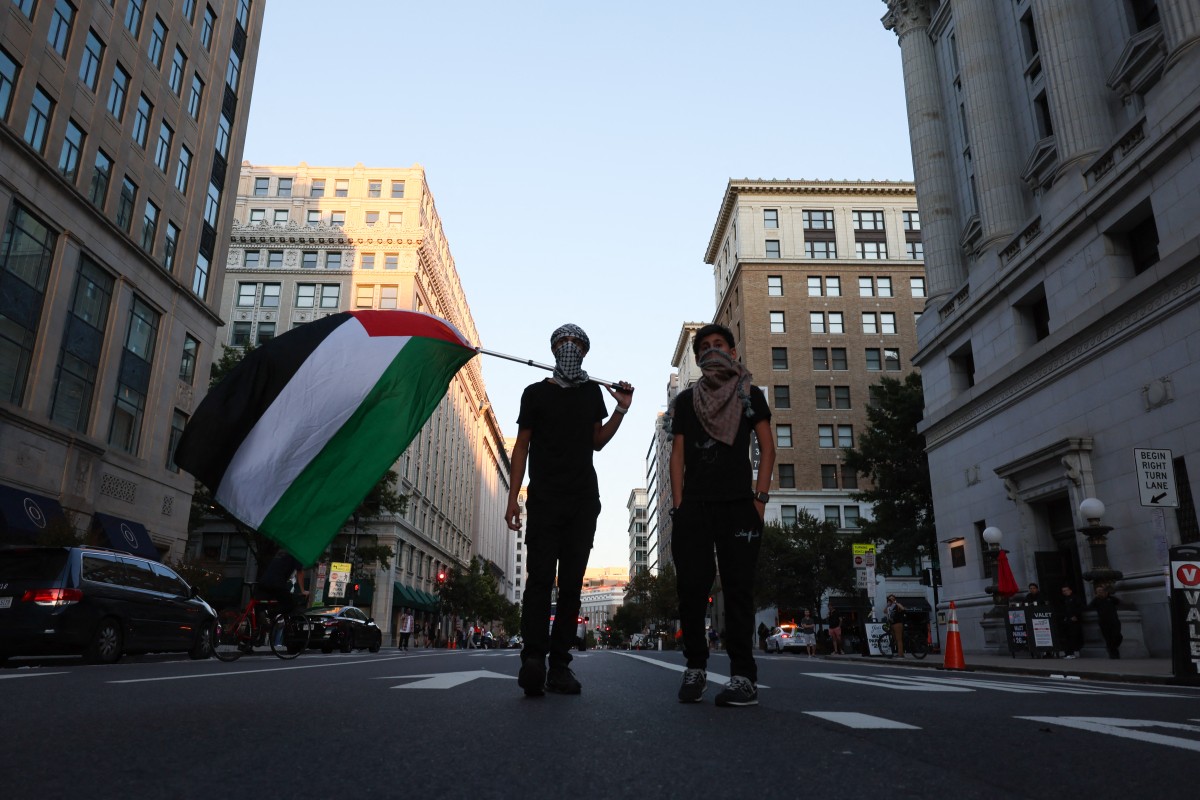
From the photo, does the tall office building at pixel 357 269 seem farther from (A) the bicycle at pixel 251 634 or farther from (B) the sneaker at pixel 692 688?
(B) the sneaker at pixel 692 688

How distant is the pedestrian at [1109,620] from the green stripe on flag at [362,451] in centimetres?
1626

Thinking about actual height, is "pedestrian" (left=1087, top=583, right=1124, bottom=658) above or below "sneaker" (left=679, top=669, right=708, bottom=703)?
above

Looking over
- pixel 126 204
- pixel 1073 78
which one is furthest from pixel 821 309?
pixel 126 204

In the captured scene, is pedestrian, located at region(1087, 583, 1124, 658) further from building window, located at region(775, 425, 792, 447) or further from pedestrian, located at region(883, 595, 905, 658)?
building window, located at region(775, 425, 792, 447)

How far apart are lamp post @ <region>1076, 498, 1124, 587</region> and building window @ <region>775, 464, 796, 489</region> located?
44042 millimetres

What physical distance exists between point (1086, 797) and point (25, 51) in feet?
94.5

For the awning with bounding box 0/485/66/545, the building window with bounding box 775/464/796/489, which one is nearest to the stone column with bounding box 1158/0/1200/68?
the awning with bounding box 0/485/66/545

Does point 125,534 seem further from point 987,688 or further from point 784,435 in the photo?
point 784,435

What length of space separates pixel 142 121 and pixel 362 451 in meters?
29.4

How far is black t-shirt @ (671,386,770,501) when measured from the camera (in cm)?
517

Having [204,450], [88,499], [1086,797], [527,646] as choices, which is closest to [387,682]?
[527,646]

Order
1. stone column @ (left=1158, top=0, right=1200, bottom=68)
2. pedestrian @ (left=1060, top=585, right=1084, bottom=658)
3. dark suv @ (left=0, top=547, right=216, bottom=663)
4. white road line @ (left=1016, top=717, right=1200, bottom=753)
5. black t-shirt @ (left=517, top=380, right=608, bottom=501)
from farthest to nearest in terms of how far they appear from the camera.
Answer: pedestrian @ (left=1060, top=585, right=1084, bottom=658), stone column @ (left=1158, top=0, right=1200, bottom=68), dark suv @ (left=0, top=547, right=216, bottom=663), black t-shirt @ (left=517, top=380, right=608, bottom=501), white road line @ (left=1016, top=717, right=1200, bottom=753)

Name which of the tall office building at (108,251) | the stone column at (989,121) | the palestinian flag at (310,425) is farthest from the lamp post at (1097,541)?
the tall office building at (108,251)

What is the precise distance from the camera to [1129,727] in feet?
12.6
